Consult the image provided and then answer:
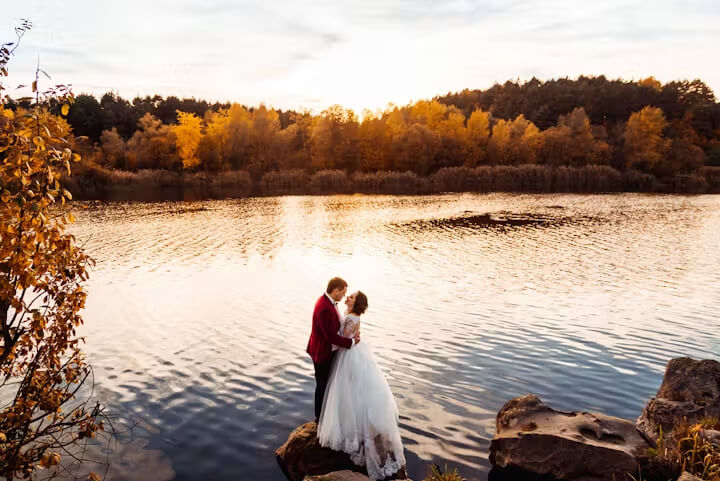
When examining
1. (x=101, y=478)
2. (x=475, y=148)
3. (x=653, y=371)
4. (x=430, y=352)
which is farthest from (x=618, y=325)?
(x=475, y=148)

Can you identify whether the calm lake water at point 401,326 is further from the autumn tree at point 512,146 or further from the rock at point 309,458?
the autumn tree at point 512,146

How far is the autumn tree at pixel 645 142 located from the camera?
403 feet

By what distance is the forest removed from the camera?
94.1 meters

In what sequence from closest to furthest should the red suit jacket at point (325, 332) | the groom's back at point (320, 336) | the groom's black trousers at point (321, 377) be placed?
1. the red suit jacket at point (325, 332)
2. the groom's back at point (320, 336)
3. the groom's black trousers at point (321, 377)

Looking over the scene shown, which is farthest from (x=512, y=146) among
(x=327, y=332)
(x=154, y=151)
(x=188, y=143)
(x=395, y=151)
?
(x=327, y=332)

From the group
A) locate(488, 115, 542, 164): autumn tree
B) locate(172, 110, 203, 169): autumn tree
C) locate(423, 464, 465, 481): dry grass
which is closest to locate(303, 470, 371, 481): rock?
locate(423, 464, 465, 481): dry grass

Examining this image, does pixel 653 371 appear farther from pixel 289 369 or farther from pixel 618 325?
pixel 289 369

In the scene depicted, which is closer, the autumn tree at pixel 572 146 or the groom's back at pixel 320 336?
the groom's back at pixel 320 336

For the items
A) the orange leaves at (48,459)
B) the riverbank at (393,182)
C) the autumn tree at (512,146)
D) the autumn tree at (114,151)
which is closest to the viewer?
the orange leaves at (48,459)

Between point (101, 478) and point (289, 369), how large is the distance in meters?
5.87

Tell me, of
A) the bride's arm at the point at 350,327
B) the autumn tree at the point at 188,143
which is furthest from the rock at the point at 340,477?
the autumn tree at the point at 188,143

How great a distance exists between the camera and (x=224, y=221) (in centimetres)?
4756

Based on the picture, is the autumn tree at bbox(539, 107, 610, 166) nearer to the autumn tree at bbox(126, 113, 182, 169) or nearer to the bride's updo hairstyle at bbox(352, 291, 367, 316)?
the autumn tree at bbox(126, 113, 182, 169)

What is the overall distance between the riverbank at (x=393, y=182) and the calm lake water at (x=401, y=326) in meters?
46.4
